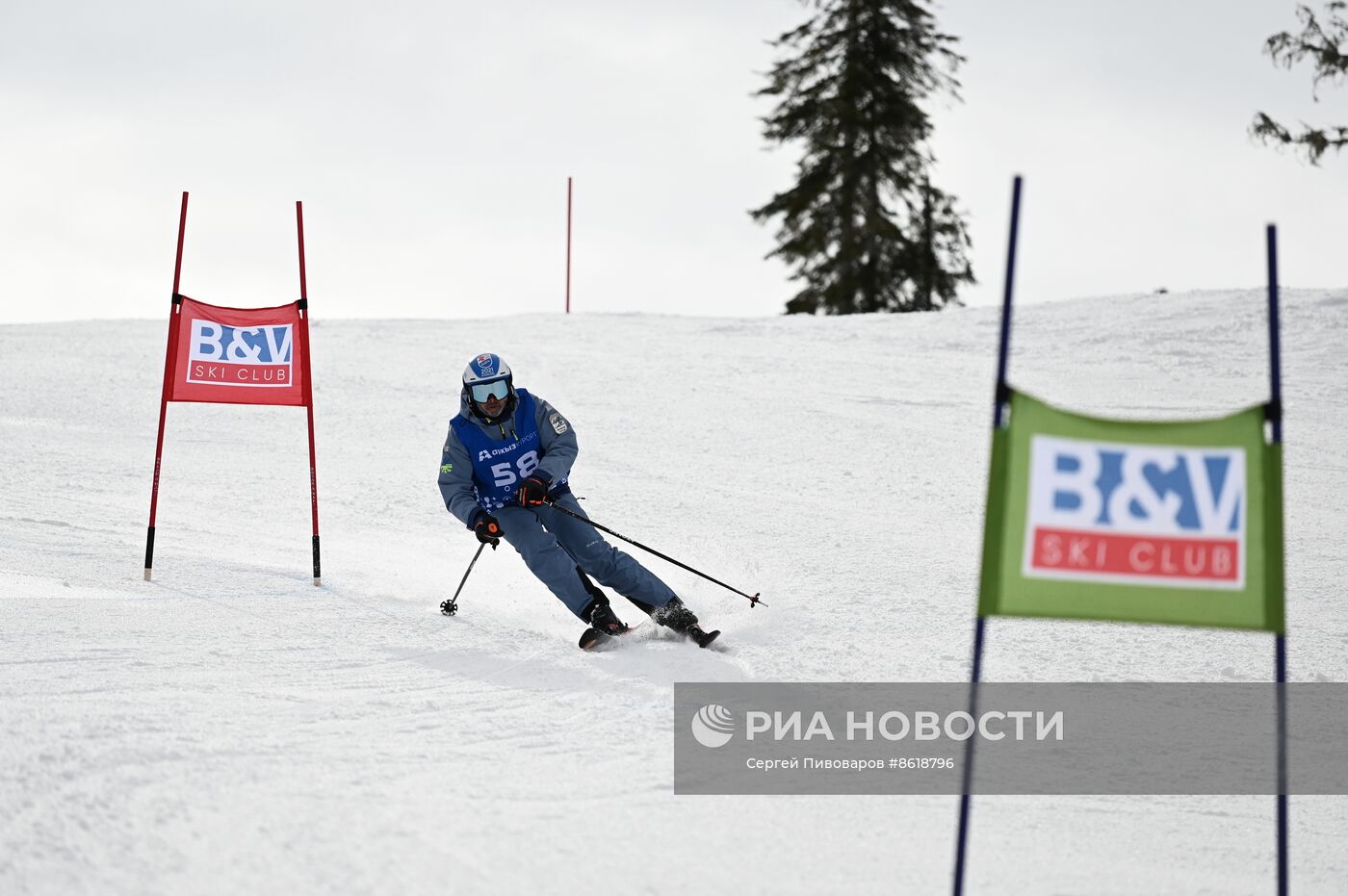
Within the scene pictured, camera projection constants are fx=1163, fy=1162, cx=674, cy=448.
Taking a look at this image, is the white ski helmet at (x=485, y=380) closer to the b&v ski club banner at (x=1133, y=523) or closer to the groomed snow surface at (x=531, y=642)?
the groomed snow surface at (x=531, y=642)

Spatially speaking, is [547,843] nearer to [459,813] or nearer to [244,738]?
[459,813]

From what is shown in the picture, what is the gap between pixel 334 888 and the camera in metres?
3.18

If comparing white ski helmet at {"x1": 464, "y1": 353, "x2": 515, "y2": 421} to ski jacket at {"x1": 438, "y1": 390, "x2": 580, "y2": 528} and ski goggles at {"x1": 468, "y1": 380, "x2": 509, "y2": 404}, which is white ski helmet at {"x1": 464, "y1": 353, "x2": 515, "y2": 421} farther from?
ski jacket at {"x1": 438, "y1": 390, "x2": 580, "y2": 528}

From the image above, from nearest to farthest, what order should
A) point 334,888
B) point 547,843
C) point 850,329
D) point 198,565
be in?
point 334,888
point 547,843
point 198,565
point 850,329

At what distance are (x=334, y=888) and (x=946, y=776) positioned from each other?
231 centimetres

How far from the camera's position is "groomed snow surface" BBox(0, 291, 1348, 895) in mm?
3525

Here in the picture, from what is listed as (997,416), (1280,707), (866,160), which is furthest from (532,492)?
(866,160)

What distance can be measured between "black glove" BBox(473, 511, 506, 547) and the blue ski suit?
3cm

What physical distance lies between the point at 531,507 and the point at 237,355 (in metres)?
2.40

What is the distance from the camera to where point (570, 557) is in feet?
21.0

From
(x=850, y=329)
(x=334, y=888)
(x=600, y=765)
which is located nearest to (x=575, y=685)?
(x=600, y=765)

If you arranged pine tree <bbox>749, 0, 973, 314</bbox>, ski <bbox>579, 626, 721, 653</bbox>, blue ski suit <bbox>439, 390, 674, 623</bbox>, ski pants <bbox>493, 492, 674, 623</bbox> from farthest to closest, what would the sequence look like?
pine tree <bbox>749, 0, 973, 314</bbox> < blue ski suit <bbox>439, 390, 674, 623</bbox> < ski pants <bbox>493, 492, 674, 623</bbox> < ski <bbox>579, 626, 721, 653</bbox>

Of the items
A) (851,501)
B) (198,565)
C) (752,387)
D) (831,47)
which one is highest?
(831,47)

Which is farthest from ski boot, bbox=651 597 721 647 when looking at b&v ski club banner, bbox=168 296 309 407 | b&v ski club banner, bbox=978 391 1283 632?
b&v ski club banner, bbox=978 391 1283 632
